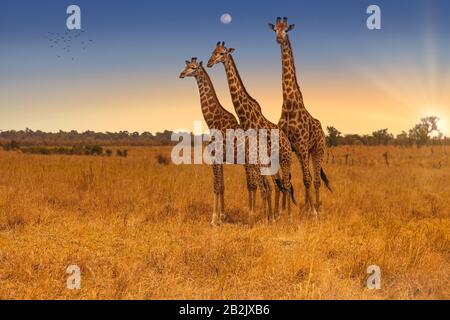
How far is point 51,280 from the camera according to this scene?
18.2 ft

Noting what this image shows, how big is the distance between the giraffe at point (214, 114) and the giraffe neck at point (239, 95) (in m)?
0.27

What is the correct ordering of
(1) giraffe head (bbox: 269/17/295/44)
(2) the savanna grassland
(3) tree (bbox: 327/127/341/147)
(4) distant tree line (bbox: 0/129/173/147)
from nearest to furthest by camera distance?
(2) the savanna grassland → (1) giraffe head (bbox: 269/17/295/44) → (3) tree (bbox: 327/127/341/147) → (4) distant tree line (bbox: 0/129/173/147)

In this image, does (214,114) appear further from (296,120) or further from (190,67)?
(296,120)

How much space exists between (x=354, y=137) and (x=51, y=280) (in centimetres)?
4479

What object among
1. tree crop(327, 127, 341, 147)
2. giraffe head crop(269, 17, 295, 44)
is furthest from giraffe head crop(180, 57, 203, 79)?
tree crop(327, 127, 341, 147)

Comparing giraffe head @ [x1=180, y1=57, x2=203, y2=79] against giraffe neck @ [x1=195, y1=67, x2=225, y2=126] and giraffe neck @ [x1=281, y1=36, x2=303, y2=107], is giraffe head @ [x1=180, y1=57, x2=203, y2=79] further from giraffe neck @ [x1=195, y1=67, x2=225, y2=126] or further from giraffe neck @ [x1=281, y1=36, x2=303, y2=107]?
giraffe neck @ [x1=281, y1=36, x2=303, y2=107]

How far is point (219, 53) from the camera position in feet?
27.1

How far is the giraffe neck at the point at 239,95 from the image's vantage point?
8.48 m

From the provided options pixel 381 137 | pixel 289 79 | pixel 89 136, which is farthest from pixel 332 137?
pixel 89 136

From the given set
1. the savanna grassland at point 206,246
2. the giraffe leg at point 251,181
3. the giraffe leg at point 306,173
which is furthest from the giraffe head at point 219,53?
the savanna grassland at point 206,246

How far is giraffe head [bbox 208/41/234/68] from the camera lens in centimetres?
822

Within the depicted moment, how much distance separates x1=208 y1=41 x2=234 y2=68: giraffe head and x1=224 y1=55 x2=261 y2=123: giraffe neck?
A: 147 mm

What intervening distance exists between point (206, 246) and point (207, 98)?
3188 mm
